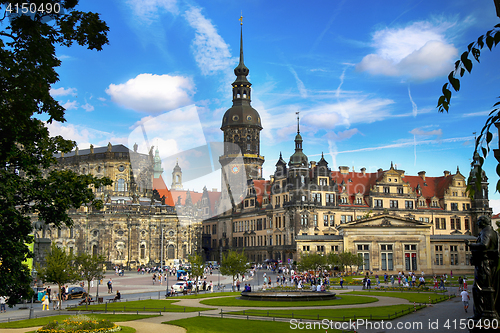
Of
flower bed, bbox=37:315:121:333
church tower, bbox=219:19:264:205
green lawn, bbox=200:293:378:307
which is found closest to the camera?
flower bed, bbox=37:315:121:333

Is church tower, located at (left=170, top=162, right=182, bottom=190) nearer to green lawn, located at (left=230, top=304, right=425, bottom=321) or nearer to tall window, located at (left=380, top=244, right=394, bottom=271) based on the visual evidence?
tall window, located at (left=380, top=244, right=394, bottom=271)

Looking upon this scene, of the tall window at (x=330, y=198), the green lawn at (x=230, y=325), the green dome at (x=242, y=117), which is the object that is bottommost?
the green lawn at (x=230, y=325)

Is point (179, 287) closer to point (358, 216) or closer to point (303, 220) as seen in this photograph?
point (303, 220)

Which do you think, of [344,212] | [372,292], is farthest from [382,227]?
[372,292]

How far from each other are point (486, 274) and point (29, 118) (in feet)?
58.2

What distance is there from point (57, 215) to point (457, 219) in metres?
101

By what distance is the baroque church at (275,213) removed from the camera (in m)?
82.2

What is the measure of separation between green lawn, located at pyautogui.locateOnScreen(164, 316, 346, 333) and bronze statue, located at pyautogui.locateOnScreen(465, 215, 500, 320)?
398 inches

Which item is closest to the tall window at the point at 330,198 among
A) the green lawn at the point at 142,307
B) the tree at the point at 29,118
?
the green lawn at the point at 142,307

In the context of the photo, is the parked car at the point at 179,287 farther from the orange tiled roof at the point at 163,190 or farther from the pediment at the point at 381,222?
the orange tiled roof at the point at 163,190

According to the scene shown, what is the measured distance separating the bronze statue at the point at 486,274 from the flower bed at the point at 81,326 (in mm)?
17446

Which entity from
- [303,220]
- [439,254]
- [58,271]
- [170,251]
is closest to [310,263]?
[303,220]

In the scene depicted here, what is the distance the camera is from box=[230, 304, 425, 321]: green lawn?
29.3 metres

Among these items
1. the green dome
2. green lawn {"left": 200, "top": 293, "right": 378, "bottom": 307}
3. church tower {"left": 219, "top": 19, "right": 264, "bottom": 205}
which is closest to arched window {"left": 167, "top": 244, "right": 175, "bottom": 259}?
church tower {"left": 219, "top": 19, "right": 264, "bottom": 205}
